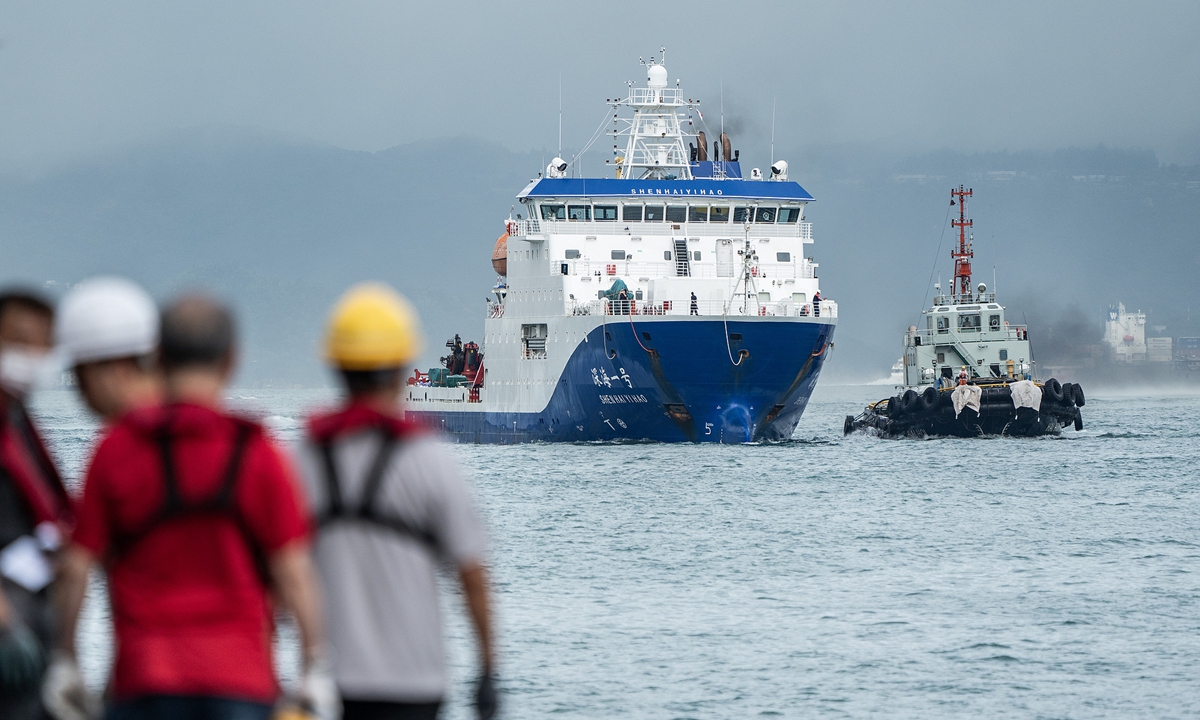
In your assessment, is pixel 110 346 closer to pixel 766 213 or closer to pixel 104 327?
pixel 104 327

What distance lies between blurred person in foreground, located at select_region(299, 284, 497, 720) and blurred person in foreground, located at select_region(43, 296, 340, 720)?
26 cm

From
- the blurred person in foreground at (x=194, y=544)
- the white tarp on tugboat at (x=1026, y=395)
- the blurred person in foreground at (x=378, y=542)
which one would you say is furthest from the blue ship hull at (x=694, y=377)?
the blurred person in foreground at (x=194, y=544)

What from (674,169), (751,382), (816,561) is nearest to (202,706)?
(816,561)

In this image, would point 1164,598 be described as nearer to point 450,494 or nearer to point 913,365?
point 450,494

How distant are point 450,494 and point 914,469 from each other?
35066 mm

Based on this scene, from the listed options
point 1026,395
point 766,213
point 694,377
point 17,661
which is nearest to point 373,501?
point 17,661

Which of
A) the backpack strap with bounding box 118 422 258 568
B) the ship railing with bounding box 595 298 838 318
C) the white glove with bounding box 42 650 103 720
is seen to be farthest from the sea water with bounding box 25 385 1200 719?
the backpack strap with bounding box 118 422 258 568

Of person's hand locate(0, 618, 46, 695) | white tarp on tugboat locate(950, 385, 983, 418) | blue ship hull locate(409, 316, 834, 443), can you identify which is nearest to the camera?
person's hand locate(0, 618, 46, 695)

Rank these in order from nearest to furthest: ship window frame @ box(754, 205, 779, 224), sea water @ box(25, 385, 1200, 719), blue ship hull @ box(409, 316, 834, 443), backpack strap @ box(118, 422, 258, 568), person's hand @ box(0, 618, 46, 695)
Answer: backpack strap @ box(118, 422, 258, 568) < person's hand @ box(0, 618, 46, 695) < sea water @ box(25, 385, 1200, 719) < blue ship hull @ box(409, 316, 834, 443) < ship window frame @ box(754, 205, 779, 224)

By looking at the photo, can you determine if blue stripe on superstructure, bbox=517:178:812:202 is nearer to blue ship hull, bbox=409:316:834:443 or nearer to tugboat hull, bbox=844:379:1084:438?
blue ship hull, bbox=409:316:834:443

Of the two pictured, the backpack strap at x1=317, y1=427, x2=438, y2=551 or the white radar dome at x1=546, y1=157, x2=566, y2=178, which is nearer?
the backpack strap at x1=317, y1=427, x2=438, y2=551

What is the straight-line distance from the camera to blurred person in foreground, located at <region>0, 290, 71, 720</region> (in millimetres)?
4941

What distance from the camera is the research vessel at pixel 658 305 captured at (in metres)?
36.4

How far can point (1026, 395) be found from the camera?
47.0 meters
